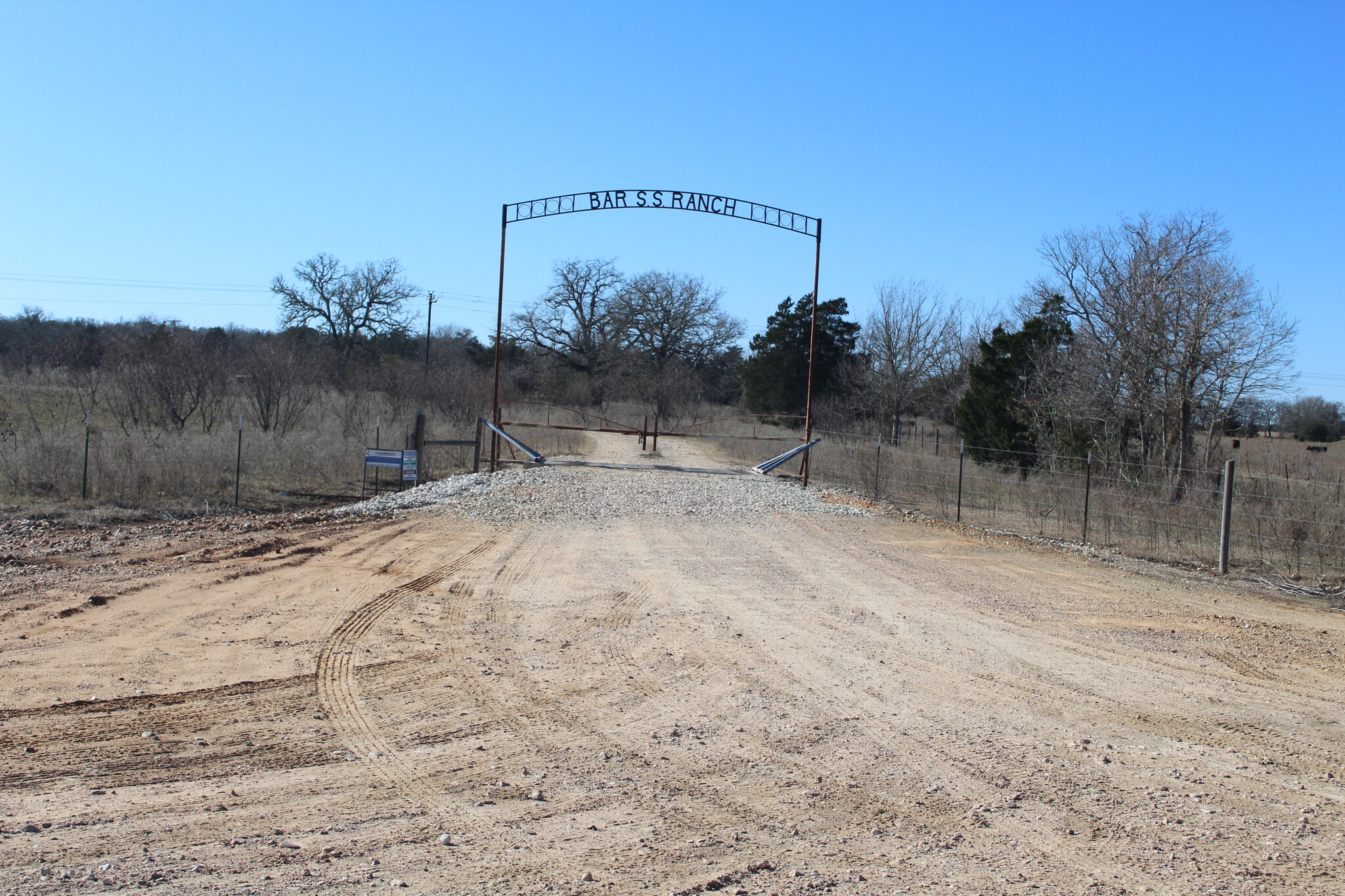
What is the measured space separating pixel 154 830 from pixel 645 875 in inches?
97.6

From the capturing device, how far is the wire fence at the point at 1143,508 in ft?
46.8

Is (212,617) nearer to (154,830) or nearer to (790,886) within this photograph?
(154,830)

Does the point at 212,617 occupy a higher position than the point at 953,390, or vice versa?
the point at 953,390

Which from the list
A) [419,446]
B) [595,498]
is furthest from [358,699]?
[419,446]

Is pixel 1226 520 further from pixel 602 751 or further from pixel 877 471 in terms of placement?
pixel 602 751

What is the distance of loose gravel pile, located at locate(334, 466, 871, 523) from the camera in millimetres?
17266

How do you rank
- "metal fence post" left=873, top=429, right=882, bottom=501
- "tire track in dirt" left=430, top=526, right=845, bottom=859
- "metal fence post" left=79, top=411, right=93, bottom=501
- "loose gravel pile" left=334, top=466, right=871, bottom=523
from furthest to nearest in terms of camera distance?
"metal fence post" left=873, top=429, right=882, bottom=501 → "loose gravel pile" left=334, top=466, right=871, bottom=523 → "metal fence post" left=79, top=411, right=93, bottom=501 → "tire track in dirt" left=430, top=526, right=845, bottom=859

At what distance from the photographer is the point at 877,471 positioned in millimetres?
20422

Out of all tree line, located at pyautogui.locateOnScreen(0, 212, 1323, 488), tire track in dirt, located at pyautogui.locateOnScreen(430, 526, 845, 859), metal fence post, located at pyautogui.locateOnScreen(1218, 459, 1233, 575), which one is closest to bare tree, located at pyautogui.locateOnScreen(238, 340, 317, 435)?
tree line, located at pyautogui.locateOnScreen(0, 212, 1323, 488)

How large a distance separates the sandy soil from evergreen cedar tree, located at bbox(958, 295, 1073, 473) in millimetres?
22420

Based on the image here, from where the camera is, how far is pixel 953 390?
4969 centimetres

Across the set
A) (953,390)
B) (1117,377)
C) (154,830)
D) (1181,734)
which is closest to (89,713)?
(154,830)

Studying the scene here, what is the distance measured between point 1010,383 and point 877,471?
55.4ft

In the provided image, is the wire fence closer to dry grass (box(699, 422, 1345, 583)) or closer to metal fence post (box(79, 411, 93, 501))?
dry grass (box(699, 422, 1345, 583))
